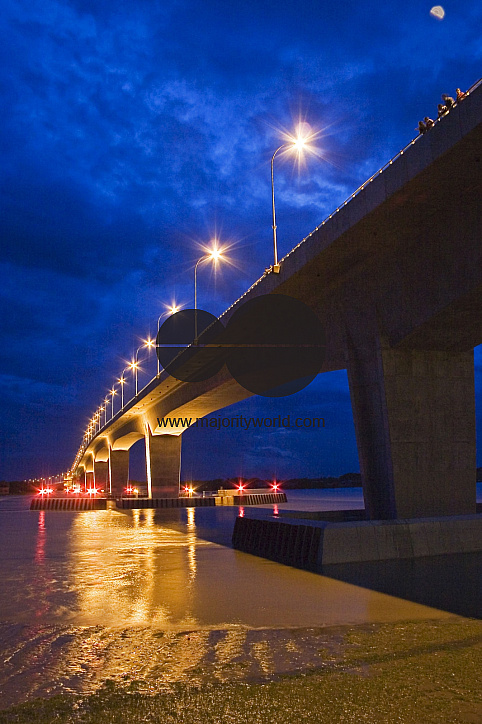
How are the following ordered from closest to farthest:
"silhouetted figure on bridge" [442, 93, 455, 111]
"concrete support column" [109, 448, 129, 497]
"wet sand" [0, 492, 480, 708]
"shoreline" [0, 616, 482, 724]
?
"shoreline" [0, 616, 482, 724]
"wet sand" [0, 492, 480, 708]
"silhouetted figure on bridge" [442, 93, 455, 111]
"concrete support column" [109, 448, 129, 497]

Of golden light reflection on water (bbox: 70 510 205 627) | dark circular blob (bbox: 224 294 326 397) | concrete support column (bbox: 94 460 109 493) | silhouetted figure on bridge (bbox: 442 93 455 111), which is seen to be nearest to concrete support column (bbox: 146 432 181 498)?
dark circular blob (bbox: 224 294 326 397)

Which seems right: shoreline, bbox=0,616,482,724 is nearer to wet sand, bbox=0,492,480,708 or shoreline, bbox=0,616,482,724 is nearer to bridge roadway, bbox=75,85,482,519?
wet sand, bbox=0,492,480,708

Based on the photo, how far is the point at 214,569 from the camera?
15.8m

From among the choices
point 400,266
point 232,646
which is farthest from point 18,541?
point 232,646

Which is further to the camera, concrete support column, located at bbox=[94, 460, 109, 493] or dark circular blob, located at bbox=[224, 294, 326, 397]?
concrete support column, located at bbox=[94, 460, 109, 493]

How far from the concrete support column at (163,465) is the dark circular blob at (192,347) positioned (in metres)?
18.0

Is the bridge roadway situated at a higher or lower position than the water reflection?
higher

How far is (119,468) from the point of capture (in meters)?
105

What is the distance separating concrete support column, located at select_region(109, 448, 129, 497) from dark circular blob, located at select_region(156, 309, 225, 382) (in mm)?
56557

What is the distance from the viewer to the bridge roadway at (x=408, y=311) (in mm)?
16781

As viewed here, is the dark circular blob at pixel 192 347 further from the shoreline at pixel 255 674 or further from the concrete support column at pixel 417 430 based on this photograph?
the shoreline at pixel 255 674

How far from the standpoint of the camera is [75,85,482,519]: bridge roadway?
1678 centimetres

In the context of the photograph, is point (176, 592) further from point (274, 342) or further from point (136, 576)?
point (274, 342)

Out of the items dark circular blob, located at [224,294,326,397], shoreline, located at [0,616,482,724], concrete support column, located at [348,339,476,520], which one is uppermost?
dark circular blob, located at [224,294,326,397]
